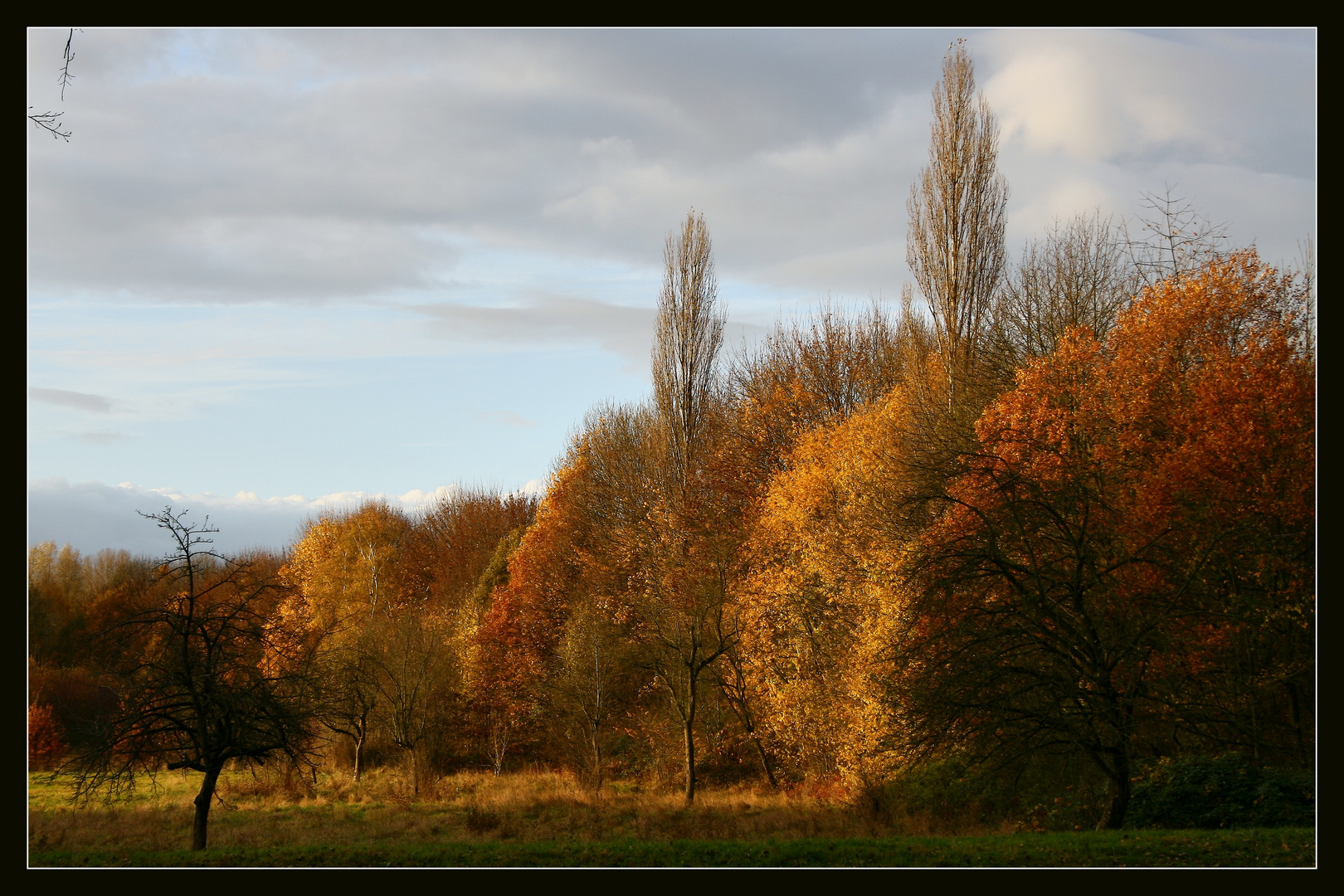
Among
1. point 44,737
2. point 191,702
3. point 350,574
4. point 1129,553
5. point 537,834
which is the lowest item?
point 537,834

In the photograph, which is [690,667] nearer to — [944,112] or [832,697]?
[832,697]

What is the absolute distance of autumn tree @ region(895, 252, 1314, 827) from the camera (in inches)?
550

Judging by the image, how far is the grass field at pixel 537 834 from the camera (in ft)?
39.2

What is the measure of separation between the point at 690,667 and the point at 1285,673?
647 inches

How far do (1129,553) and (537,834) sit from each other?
15.2 metres

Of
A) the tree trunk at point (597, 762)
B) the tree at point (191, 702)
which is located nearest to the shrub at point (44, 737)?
the tree at point (191, 702)

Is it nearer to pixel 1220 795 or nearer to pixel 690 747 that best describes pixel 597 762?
pixel 690 747

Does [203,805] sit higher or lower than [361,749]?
higher

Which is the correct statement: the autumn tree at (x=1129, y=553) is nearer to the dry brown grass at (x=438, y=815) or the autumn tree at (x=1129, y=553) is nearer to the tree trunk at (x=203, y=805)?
the dry brown grass at (x=438, y=815)

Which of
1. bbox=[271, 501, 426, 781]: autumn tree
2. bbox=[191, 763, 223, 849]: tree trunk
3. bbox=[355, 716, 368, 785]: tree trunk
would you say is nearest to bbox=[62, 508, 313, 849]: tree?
bbox=[191, 763, 223, 849]: tree trunk

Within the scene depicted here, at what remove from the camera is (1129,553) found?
16.1m

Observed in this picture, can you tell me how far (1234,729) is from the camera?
51.4 ft

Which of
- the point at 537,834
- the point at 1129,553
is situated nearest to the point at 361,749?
the point at 537,834
